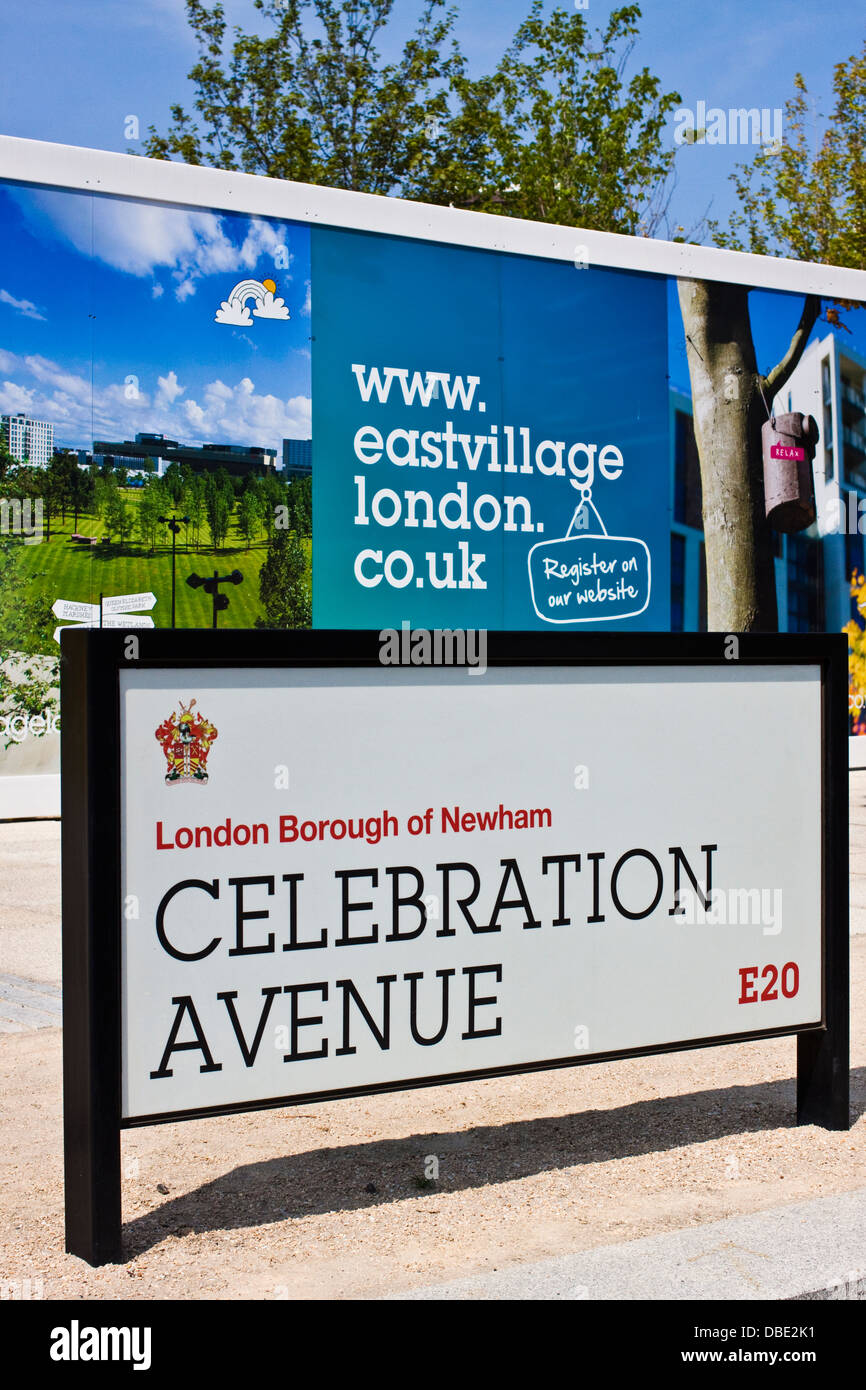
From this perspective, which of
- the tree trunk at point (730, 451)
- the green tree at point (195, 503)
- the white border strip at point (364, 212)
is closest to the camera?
the white border strip at point (364, 212)

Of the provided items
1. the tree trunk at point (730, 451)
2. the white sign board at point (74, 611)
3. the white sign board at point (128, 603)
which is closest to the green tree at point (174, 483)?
the white sign board at point (128, 603)

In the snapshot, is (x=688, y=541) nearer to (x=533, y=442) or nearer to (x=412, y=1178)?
(x=533, y=442)

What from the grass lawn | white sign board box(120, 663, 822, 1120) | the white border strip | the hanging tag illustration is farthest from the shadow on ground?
the white border strip

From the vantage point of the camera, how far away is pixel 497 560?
1080 centimetres

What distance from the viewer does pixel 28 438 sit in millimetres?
9109

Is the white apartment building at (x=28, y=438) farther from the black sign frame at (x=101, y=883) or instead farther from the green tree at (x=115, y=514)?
the black sign frame at (x=101, y=883)

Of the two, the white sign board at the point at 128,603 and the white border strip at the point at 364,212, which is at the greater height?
the white border strip at the point at 364,212

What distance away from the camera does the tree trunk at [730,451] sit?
1219 cm

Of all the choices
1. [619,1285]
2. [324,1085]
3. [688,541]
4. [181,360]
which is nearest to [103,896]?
[324,1085]

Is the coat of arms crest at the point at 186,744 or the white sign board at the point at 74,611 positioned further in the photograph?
the white sign board at the point at 74,611

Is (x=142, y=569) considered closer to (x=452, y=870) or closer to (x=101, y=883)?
(x=452, y=870)

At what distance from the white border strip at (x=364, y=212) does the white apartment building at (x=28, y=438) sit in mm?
1611

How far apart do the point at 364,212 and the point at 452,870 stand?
7.98 m
